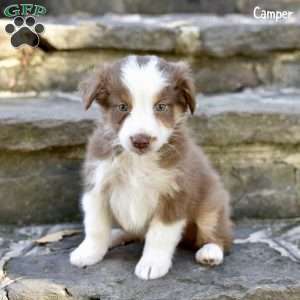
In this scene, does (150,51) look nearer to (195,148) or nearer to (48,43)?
(48,43)

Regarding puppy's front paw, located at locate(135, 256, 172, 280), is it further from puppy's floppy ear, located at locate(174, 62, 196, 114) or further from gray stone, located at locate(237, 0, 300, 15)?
gray stone, located at locate(237, 0, 300, 15)

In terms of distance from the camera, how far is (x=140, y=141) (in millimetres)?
2133

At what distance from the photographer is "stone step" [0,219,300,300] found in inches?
85.7

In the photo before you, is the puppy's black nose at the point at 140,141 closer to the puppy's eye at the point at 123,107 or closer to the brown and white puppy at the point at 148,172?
the brown and white puppy at the point at 148,172

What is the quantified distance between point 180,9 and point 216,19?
22.4 inches

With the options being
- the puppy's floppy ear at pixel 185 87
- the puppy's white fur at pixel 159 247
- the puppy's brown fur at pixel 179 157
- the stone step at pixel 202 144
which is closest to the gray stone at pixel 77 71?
the stone step at pixel 202 144

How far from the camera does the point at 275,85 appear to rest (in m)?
3.59

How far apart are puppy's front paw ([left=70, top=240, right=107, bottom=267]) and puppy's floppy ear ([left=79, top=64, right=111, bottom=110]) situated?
60 cm

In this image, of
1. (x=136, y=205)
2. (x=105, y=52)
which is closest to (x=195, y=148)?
(x=136, y=205)

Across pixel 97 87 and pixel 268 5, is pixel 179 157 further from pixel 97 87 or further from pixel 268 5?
pixel 268 5

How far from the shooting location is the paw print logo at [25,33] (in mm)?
3246

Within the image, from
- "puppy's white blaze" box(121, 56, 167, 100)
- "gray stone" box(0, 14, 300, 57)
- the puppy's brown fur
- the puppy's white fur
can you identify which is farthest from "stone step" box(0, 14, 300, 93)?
the puppy's white fur

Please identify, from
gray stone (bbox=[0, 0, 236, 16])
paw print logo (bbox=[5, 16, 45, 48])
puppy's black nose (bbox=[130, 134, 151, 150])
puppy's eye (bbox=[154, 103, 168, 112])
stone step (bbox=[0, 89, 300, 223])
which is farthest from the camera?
gray stone (bbox=[0, 0, 236, 16])

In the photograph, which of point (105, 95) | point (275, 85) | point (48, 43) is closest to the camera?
point (105, 95)
